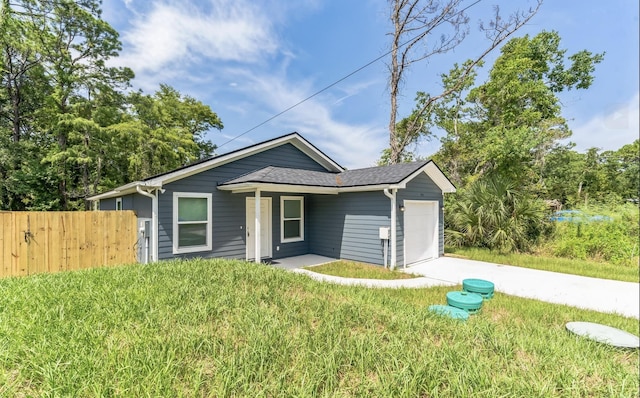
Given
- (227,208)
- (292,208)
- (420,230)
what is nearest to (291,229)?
(292,208)

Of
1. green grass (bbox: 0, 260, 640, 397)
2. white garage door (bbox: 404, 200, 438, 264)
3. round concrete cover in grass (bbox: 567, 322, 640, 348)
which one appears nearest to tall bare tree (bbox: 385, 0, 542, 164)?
white garage door (bbox: 404, 200, 438, 264)

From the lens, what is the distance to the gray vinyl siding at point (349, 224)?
9000mm

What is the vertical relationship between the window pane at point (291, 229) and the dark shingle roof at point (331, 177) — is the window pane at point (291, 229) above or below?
below

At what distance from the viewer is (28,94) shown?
601 inches

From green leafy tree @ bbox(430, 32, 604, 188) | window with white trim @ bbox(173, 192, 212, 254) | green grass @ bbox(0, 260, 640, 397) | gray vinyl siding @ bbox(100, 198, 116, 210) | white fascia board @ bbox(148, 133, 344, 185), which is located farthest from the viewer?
green leafy tree @ bbox(430, 32, 604, 188)

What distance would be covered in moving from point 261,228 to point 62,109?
47.1 ft

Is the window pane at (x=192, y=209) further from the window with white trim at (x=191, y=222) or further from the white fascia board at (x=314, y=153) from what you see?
the white fascia board at (x=314, y=153)

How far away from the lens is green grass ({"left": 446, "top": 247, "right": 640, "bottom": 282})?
7695 mm

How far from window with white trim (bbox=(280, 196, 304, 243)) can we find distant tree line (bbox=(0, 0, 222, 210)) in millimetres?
11575

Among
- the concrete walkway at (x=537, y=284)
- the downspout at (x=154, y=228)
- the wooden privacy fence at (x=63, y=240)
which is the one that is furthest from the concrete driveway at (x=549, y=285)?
the wooden privacy fence at (x=63, y=240)

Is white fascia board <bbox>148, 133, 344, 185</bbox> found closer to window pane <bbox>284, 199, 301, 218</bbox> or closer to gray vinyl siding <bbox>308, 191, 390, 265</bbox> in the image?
gray vinyl siding <bbox>308, 191, 390, 265</bbox>

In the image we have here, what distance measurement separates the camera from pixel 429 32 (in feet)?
48.6

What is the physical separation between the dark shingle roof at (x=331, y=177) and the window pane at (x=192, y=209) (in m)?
0.95

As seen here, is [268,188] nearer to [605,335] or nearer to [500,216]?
[605,335]
